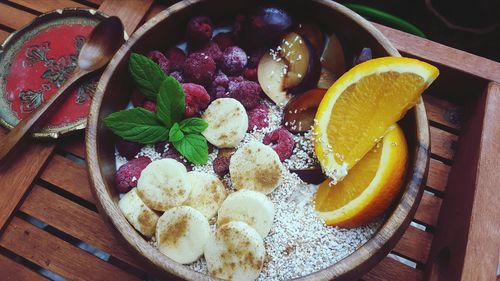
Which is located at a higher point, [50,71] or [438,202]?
[438,202]

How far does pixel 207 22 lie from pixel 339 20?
0.82ft

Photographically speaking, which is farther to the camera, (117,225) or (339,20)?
(339,20)

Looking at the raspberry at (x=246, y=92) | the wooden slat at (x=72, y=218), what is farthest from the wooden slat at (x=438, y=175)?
the wooden slat at (x=72, y=218)

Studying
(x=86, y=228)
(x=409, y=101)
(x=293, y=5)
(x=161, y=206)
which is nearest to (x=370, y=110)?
(x=409, y=101)

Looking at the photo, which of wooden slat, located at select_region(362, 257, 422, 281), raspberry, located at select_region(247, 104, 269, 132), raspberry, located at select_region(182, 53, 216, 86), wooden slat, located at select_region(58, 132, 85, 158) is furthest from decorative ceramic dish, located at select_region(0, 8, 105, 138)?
wooden slat, located at select_region(362, 257, 422, 281)

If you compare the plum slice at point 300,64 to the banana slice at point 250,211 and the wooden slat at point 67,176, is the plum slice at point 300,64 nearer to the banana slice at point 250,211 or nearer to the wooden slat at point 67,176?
the banana slice at point 250,211

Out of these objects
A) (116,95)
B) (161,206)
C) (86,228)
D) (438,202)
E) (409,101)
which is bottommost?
(86,228)

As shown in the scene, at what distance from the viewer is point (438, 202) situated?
92 centimetres

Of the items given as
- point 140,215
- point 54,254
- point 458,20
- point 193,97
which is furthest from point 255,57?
point 458,20

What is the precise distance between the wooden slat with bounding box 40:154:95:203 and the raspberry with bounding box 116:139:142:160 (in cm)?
12

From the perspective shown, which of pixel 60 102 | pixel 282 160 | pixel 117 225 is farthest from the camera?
pixel 60 102

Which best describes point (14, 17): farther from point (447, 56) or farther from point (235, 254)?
point (447, 56)

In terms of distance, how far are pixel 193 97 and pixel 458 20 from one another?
2.67 ft

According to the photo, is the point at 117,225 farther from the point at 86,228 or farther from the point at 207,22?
the point at 207,22
